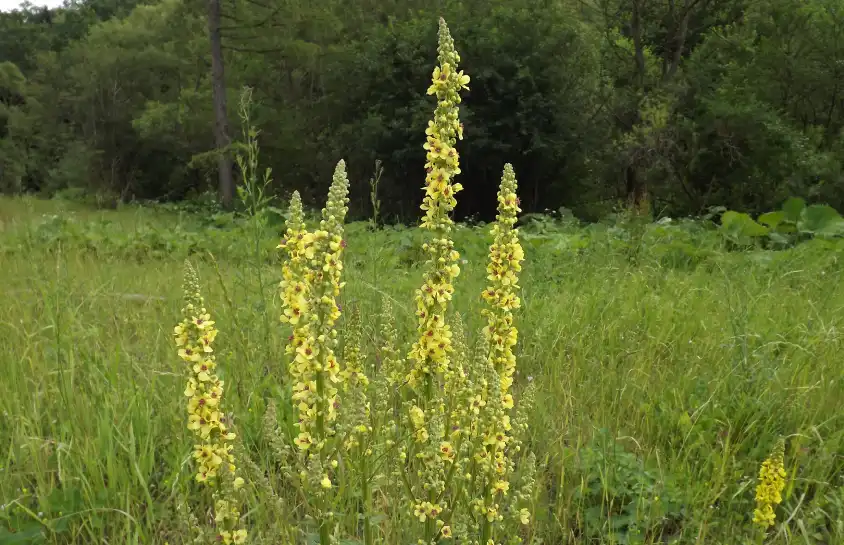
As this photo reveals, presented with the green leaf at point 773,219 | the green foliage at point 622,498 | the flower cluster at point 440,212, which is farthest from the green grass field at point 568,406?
the green leaf at point 773,219

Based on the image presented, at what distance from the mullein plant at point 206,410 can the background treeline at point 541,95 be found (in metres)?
9.10

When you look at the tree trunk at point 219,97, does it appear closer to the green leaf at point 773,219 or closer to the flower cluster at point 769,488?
the green leaf at point 773,219

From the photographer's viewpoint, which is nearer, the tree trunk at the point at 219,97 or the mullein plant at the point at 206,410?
the mullein plant at the point at 206,410

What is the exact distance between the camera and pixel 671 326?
3.96m

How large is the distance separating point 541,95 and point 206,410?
17681mm

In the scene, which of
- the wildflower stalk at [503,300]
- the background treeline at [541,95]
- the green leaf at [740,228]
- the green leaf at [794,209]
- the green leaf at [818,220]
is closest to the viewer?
the wildflower stalk at [503,300]

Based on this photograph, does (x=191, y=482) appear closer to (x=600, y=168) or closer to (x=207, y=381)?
(x=207, y=381)

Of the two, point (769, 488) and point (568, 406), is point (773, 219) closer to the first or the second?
point (568, 406)

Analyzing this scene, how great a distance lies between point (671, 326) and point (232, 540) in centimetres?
322

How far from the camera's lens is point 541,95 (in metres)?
17.8

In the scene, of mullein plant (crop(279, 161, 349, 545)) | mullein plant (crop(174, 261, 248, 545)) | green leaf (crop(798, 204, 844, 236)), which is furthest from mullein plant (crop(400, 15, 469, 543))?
green leaf (crop(798, 204, 844, 236))

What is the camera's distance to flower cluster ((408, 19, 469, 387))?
1711 millimetres

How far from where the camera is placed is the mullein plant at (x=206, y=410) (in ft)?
4.90

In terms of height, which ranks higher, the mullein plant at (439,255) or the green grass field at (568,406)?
the mullein plant at (439,255)
